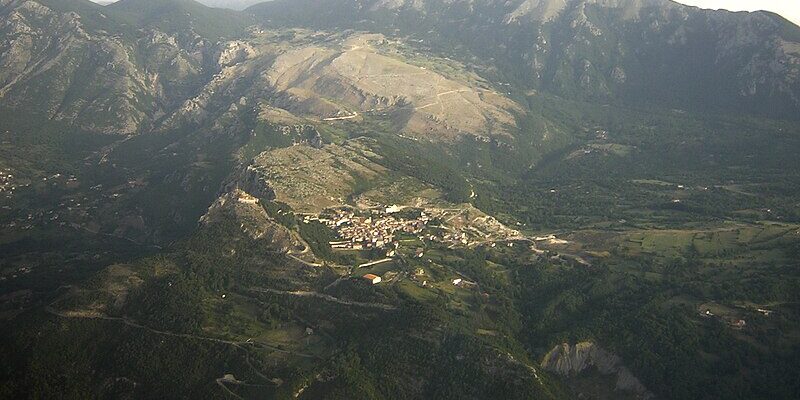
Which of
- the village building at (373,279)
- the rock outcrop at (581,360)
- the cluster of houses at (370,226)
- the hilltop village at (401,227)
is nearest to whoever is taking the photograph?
the rock outcrop at (581,360)

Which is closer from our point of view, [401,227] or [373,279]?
[373,279]

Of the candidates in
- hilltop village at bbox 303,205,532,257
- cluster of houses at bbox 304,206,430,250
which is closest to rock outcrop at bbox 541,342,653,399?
hilltop village at bbox 303,205,532,257

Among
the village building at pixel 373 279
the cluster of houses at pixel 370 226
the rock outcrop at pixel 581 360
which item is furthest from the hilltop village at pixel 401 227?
the rock outcrop at pixel 581 360

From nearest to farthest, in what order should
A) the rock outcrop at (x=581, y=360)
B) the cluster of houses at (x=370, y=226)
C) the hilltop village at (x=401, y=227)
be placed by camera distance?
the rock outcrop at (x=581, y=360) → the cluster of houses at (x=370, y=226) → the hilltop village at (x=401, y=227)

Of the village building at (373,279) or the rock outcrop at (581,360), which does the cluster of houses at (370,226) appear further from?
the rock outcrop at (581,360)

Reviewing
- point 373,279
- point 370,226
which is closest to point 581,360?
point 373,279

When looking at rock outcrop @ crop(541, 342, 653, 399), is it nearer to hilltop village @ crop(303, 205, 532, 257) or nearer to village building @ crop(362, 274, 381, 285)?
village building @ crop(362, 274, 381, 285)

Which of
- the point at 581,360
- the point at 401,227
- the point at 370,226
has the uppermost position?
the point at 581,360

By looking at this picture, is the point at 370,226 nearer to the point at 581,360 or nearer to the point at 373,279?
the point at 373,279

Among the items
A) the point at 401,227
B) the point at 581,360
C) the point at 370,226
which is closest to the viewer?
the point at 581,360

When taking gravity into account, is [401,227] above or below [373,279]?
below
